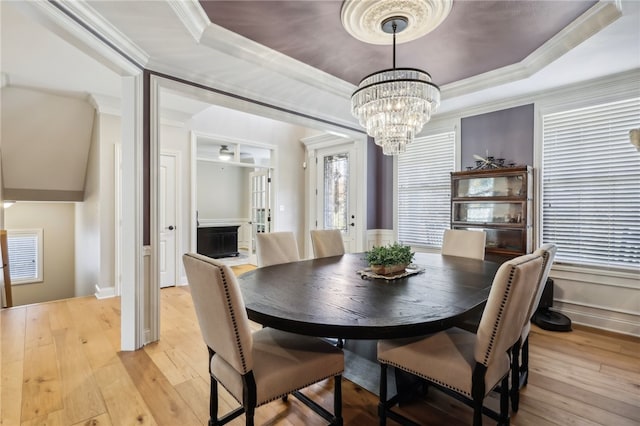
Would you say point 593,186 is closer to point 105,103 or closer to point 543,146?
point 543,146

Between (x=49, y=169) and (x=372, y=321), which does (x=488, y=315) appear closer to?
(x=372, y=321)


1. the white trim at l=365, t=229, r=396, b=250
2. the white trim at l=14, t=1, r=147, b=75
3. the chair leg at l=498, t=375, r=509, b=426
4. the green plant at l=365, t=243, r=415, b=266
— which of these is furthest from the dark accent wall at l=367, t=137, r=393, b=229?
the chair leg at l=498, t=375, r=509, b=426

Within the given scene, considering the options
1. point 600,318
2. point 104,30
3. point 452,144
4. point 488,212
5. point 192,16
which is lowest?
point 600,318

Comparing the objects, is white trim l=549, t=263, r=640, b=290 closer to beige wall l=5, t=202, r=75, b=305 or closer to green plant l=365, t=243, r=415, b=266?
green plant l=365, t=243, r=415, b=266

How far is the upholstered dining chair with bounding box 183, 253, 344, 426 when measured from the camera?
1.23 m

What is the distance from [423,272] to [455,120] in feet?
9.17

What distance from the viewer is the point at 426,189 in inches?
176

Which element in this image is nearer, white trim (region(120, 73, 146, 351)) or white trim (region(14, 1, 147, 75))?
white trim (region(14, 1, 147, 75))

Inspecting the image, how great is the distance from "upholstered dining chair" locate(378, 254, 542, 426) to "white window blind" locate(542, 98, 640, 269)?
2460 millimetres

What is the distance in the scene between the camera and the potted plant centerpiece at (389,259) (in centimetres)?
206

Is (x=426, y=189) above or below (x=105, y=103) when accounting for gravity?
below

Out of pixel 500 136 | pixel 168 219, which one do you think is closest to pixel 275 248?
pixel 168 219

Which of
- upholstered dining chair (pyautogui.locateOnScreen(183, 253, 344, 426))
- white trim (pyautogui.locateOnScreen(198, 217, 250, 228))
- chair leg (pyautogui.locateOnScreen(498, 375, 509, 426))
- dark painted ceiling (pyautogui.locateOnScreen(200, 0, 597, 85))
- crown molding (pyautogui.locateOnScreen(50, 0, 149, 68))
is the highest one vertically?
dark painted ceiling (pyautogui.locateOnScreen(200, 0, 597, 85))

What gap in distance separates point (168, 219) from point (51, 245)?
9.68ft
